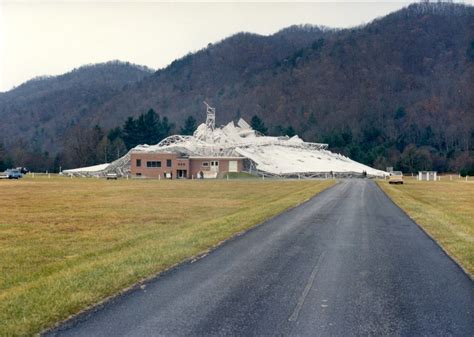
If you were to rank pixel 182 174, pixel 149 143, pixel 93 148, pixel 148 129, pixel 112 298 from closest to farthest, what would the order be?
pixel 112 298
pixel 182 174
pixel 93 148
pixel 148 129
pixel 149 143

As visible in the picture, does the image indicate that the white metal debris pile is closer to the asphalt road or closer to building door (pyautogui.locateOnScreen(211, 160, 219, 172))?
building door (pyautogui.locateOnScreen(211, 160, 219, 172))

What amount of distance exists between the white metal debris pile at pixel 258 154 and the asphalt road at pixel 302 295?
293ft

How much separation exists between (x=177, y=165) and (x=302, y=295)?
99503mm

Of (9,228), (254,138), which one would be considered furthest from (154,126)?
(9,228)

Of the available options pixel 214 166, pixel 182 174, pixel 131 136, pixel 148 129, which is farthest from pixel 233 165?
pixel 148 129

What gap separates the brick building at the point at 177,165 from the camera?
108875 millimetres

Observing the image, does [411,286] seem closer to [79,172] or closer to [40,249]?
[40,249]

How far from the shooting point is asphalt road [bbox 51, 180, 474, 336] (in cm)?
870

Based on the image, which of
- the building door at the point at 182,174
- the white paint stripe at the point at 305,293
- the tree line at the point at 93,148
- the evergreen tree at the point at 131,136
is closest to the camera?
the white paint stripe at the point at 305,293

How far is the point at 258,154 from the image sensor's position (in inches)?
4505

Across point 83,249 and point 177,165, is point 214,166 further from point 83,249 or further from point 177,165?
point 83,249

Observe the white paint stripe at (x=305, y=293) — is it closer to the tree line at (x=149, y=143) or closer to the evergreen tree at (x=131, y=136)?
the tree line at (x=149, y=143)

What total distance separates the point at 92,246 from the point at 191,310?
9.20 meters

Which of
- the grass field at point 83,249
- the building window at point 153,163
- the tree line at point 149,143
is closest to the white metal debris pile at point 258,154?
the building window at point 153,163
